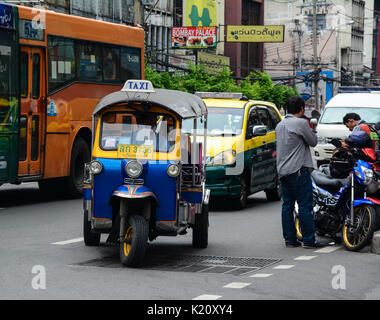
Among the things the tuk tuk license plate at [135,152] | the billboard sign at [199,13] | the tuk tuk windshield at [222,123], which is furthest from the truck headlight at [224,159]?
the billboard sign at [199,13]

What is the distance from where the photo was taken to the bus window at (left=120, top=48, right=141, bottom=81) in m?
19.0

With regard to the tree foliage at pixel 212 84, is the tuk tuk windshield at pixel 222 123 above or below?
below

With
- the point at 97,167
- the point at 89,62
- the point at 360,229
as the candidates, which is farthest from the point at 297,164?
the point at 89,62

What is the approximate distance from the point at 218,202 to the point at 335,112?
31.9 feet

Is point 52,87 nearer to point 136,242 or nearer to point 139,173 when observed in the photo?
point 139,173

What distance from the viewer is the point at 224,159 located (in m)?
15.2

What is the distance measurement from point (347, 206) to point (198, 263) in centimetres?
232

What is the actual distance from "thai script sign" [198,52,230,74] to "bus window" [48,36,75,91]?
1345 inches

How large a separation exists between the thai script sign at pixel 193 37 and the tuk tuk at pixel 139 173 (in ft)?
124

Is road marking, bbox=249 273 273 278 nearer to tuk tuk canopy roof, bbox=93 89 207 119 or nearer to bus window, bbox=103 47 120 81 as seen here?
tuk tuk canopy roof, bbox=93 89 207 119

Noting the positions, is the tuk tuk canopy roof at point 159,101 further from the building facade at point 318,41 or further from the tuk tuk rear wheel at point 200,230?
the building facade at point 318,41

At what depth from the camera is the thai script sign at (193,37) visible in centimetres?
4784

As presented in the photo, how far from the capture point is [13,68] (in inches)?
603
